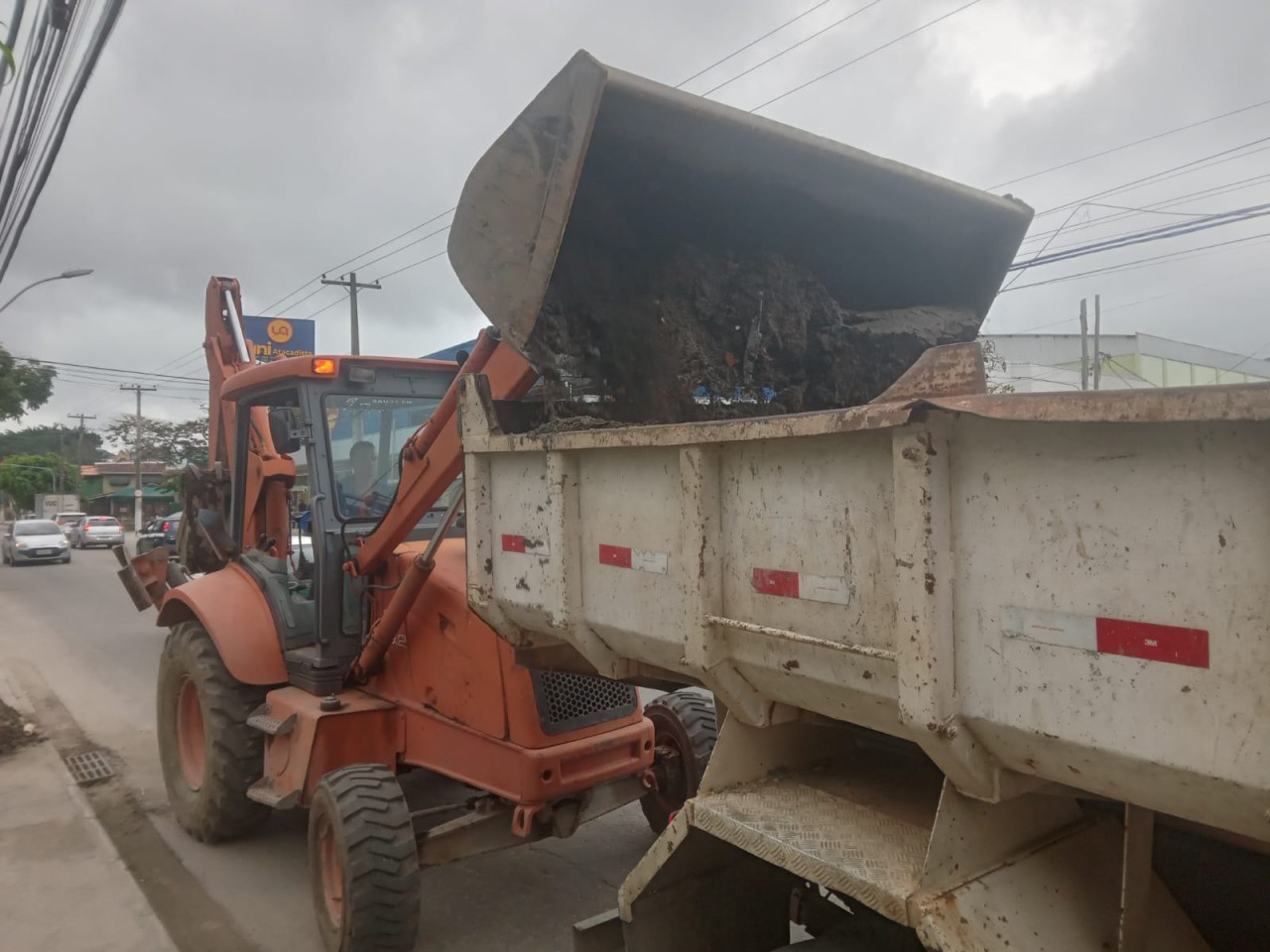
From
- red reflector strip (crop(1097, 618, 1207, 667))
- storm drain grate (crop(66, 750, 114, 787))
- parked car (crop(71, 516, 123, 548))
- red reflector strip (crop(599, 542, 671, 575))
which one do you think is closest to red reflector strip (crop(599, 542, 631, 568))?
red reflector strip (crop(599, 542, 671, 575))

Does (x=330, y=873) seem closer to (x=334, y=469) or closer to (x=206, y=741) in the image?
(x=206, y=741)

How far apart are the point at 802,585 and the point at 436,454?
2064 mm

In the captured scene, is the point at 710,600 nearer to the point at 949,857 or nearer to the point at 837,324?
the point at 949,857

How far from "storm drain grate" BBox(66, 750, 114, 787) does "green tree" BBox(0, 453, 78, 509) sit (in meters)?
52.5

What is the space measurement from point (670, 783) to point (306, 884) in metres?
1.80

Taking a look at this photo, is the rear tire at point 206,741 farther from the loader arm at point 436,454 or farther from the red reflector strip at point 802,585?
the red reflector strip at point 802,585

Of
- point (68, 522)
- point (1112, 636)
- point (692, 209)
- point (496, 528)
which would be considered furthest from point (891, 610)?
point (68, 522)

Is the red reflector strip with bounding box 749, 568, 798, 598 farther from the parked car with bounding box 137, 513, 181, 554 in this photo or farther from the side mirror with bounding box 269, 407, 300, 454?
the parked car with bounding box 137, 513, 181, 554

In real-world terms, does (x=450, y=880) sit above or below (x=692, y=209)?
below

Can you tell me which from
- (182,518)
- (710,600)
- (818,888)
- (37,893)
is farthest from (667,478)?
(182,518)

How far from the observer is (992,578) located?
5.05 ft

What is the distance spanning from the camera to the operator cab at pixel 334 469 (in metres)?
4.39

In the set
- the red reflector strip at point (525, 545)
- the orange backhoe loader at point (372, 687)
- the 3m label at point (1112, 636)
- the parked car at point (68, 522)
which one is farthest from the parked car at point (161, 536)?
the 3m label at point (1112, 636)

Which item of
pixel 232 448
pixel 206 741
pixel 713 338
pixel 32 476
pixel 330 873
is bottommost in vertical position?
pixel 330 873
